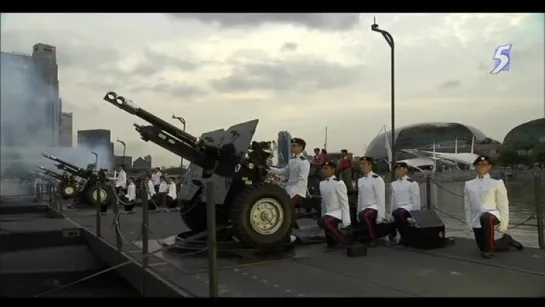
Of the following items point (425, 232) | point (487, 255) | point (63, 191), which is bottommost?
point (63, 191)

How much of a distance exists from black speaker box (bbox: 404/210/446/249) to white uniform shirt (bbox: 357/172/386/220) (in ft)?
1.71

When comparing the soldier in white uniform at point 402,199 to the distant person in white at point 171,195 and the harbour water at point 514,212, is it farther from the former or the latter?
the distant person in white at point 171,195

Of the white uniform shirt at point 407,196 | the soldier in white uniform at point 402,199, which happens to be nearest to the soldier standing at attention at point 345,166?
the soldier in white uniform at point 402,199

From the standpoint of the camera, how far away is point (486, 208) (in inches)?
279

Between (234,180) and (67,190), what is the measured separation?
1945 centimetres

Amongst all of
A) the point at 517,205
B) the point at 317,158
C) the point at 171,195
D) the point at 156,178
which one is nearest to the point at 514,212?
the point at 517,205

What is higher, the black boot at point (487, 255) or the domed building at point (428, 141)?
the domed building at point (428, 141)

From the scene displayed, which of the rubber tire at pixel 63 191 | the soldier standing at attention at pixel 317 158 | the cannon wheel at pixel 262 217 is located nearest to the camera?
the cannon wheel at pixel 262 217

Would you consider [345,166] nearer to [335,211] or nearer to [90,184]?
[335,211]

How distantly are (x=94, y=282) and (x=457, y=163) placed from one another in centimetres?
7466

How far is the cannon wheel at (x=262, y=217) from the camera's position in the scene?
23.9 ft

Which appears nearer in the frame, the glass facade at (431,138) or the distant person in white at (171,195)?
the distant person in white at (171,195)

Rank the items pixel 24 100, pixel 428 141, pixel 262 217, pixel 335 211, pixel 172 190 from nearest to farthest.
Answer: pixel 262 217 → pixel 335 211 → pixel 24 100 → pixel 172 190 → pixel 428 141
